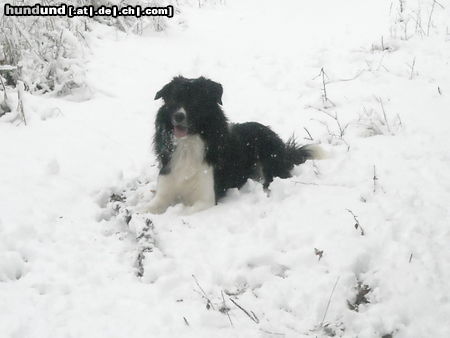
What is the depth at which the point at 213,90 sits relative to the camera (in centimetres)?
489

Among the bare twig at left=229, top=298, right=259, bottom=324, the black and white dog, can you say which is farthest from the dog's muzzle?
the bare twig at left=229, top=298, right=259, bottom=324

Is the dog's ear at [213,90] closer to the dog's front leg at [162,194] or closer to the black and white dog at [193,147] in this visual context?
the black and white dog at [193,147]

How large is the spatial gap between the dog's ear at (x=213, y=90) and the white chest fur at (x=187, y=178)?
1.50ft

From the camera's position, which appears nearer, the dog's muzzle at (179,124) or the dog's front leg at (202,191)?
the dog's muzzle at (179,124)

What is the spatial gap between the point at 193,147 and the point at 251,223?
113 centimetres

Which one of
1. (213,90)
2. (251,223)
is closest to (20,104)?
(213,90)

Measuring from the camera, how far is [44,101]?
687 centimetres

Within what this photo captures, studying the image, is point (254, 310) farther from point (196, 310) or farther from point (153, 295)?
point (153, 295)

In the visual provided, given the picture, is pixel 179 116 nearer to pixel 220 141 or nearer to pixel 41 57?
pixel 220 141

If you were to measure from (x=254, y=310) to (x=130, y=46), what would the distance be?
311 inches

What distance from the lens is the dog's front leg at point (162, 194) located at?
4.88 m

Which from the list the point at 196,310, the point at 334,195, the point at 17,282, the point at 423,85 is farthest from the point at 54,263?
the point at 423,85

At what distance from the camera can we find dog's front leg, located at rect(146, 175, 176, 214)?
16.0 ft

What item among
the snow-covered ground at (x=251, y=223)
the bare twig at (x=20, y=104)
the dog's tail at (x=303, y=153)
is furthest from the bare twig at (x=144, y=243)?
the bare twig at (x=20, y=104)
